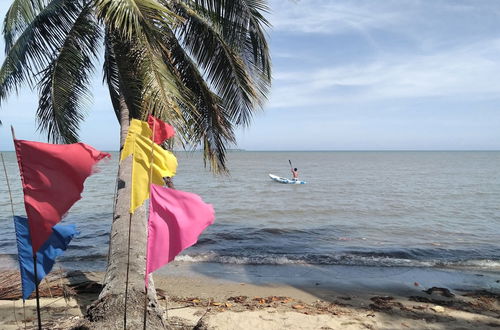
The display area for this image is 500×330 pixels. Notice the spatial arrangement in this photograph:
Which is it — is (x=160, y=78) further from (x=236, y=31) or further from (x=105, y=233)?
(x=105, y=233)

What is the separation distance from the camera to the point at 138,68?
710cm

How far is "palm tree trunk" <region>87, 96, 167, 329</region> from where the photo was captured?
4.90 m

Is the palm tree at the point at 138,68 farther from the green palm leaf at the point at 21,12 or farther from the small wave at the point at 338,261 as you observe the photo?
the small wave at the point at 338,261

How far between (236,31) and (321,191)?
22.6m

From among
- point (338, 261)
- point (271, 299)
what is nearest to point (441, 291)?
point (338, 261)

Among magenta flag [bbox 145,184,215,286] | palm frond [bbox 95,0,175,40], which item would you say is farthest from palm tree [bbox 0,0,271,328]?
magenta flag [bbox 145,184,215,286]

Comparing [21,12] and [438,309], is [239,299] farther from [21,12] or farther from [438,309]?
[21,12]

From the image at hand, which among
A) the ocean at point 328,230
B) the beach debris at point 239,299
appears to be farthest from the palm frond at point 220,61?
the beach debris at point 239,299

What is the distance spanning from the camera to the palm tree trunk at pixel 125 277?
490 centimetres

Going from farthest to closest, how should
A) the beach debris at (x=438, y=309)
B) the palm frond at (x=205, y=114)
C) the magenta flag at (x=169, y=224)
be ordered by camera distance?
the palm frond at (x=205, y=114), the beach debris at (x=438, y=309), the magenta flag at (x=169, y=224)

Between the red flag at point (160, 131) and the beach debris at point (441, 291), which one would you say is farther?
the beach debris at point (441, 291)

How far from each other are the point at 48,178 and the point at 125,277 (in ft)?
6.46

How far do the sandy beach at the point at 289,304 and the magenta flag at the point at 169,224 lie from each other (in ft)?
6.83

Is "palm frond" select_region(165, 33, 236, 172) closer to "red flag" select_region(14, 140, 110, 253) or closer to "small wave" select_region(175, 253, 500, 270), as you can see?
"small wave" select_region(175, 253, 500, 270)
